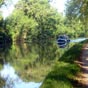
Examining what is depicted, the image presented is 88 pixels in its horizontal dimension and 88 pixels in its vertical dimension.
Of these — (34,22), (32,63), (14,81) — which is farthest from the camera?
(34,22)

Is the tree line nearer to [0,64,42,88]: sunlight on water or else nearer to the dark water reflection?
the dark water reflection

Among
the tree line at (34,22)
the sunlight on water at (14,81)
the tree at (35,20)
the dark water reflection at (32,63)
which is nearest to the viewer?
the sunlight on water at (14,81)

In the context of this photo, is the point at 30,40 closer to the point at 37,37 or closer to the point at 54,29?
the point at 37,37

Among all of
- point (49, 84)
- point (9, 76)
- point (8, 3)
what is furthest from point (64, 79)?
point (8, 3)

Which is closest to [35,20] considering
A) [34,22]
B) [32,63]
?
[34,22]

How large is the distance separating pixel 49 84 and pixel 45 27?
85.8 meters

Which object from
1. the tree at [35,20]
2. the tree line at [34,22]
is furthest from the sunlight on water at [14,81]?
the tree at [35,20]

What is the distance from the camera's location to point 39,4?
9569cm

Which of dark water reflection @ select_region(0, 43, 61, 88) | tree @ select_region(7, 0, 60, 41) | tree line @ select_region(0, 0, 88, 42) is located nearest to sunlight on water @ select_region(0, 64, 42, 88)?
dark water reflection @ select_region(0, 43, 61, 88)

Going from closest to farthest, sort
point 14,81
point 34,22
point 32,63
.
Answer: point 14,81
point 32,63
point 34,22

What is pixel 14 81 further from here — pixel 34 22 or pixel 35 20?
pixel 35 20

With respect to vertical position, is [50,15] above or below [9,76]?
above

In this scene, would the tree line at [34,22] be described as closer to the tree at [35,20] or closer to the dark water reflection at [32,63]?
the tree at [35,20]

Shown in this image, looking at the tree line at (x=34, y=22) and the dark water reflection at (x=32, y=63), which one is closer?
the dark water reflection at (x=32, y=63)
